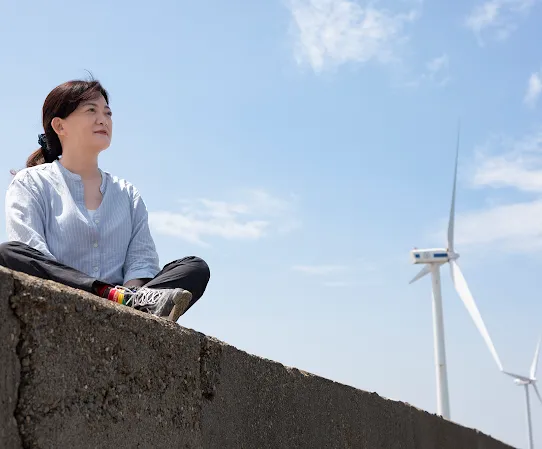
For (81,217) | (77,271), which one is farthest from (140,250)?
(77,271)

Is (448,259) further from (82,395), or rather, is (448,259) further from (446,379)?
(82,395)

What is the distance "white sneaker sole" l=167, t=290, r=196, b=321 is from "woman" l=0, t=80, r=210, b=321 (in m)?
0.24

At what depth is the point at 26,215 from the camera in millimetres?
3906

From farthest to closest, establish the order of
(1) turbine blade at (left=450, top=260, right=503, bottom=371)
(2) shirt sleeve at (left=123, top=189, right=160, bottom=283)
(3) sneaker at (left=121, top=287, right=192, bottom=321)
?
(1) turbine blade at (left=450, top=260, right=503, bottom=371) < (2) shirt sleeve at (left=123, top=189, right=160, bottom=283) < (3) sneaker at (left=121, top=287, right=192, bottom=321)

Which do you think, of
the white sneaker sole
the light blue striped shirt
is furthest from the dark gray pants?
the white sneaker sole

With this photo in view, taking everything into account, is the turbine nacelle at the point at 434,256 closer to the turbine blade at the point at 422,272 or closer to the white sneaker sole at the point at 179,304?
the turbine blade at the point at 422,272

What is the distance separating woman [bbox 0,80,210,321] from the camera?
367 cm

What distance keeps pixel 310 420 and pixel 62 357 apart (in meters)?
2.00

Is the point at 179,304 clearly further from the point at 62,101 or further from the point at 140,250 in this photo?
the point at 62,101

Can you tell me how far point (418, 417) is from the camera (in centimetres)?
605

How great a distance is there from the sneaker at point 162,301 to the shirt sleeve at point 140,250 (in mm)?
696

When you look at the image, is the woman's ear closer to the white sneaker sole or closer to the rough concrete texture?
the white sneaker sole

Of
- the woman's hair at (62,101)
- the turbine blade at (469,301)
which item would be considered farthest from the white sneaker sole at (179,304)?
the turbine blade at (469,301)

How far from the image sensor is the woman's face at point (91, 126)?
4.30 meters
